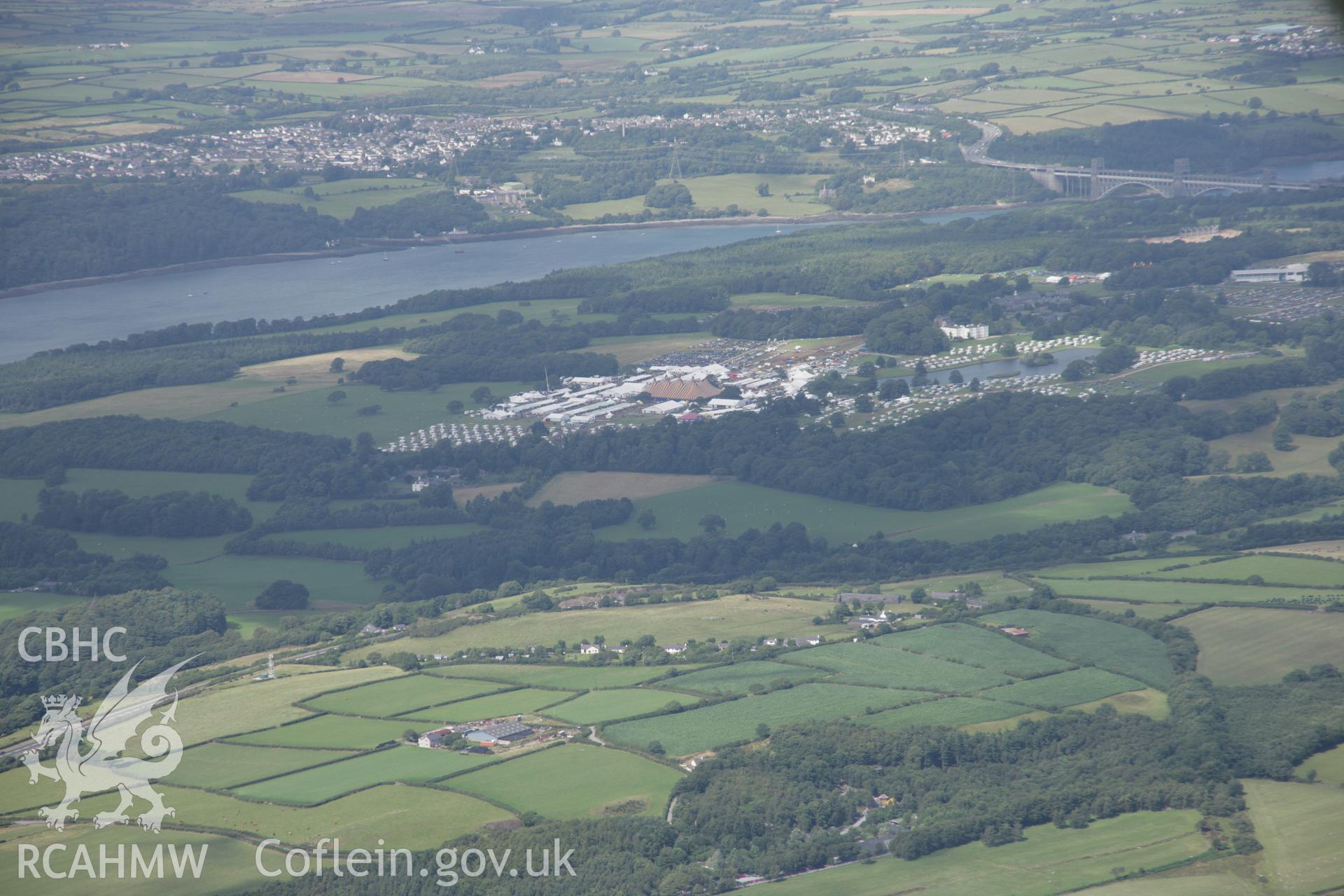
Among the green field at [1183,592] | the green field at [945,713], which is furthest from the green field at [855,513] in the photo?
the green field at [945,713]

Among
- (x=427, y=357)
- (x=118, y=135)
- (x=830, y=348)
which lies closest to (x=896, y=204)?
(x=830, y=348)

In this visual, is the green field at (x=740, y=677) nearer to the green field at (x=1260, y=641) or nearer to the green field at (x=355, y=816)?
the green field at (x=355, y=816)

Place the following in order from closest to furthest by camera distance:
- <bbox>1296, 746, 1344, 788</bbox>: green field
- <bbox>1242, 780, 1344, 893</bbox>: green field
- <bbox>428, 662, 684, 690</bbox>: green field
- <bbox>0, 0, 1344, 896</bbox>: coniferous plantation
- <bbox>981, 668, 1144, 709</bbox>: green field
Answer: <bbox>1242, 780, 1344, 893</bbox>: green field → <bbox>1296, 746, 1344, 788</bbox>: green field → <bbox>0, 0, 1344, 896</bbox>: coniferous plantation → <bbox>981, 668, 1144, 709</bbox>: green field → <bbox>428, 662, 684, 690</bbox>: green field

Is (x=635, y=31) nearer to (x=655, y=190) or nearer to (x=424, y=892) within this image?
(x=655, y=190)

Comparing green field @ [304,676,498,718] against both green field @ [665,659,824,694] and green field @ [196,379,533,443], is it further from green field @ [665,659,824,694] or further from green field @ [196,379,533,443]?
green field @ [196,379,533,443]

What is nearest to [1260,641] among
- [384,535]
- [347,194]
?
[384,535]

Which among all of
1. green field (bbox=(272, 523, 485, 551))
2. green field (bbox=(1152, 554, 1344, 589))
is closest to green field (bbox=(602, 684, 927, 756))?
green field (bbox=(1152, 554, 1344, 589))
